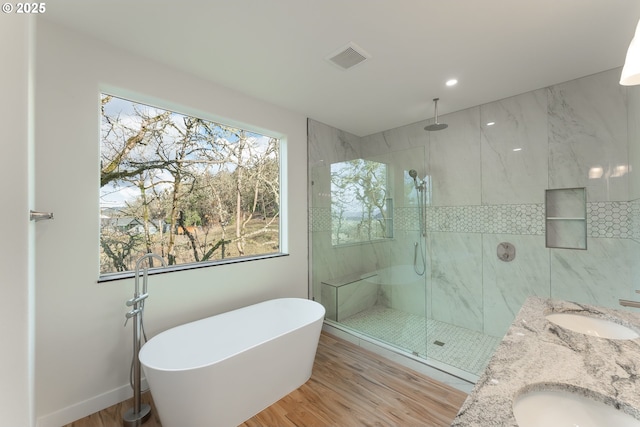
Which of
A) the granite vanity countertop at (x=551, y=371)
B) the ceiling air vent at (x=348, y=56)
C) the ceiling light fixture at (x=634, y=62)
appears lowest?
the granite vanity countertop at (x=551, y=371)

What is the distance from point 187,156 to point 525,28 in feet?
9.18

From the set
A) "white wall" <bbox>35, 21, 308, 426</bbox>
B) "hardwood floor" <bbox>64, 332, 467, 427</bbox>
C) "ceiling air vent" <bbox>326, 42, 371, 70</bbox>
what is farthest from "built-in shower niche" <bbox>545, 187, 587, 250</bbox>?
"white wall" <bbox>35, 21, 308, 426</bbox>

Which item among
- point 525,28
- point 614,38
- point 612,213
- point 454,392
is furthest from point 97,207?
point 612,213

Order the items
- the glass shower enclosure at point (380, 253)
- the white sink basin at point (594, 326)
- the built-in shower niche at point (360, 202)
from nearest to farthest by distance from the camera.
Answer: the white sink basin at point (594, 326)
the glass shower enclosure at point (380, 253)
the built-in shower niche at point (360, 202)

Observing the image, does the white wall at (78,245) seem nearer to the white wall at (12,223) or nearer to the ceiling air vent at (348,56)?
the white wall at (12,223)

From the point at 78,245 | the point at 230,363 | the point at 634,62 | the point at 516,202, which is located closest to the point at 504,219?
the point at 516,202

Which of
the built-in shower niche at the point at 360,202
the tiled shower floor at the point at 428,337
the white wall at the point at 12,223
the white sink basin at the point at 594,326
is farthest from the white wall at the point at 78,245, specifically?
the white sink basin at the point at 594,326

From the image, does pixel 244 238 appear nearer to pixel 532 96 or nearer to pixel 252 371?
pixel 252 371

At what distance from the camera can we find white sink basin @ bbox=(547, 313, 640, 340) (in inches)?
47.6

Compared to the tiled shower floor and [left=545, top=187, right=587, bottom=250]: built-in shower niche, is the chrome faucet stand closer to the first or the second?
the tiled shower floor

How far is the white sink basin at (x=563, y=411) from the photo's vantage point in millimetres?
726

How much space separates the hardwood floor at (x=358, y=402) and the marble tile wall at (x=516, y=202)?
885 millimetres

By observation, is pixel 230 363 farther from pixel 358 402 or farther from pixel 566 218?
pixel 566 218

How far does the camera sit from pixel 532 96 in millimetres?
2539
